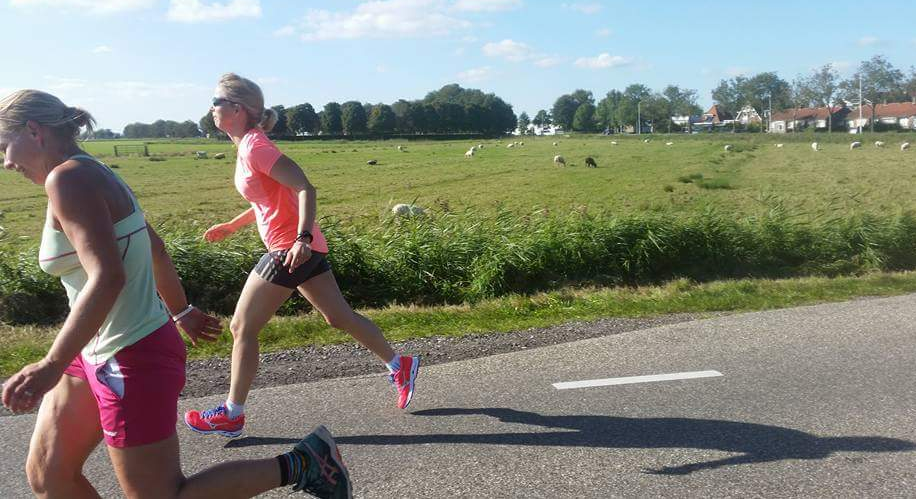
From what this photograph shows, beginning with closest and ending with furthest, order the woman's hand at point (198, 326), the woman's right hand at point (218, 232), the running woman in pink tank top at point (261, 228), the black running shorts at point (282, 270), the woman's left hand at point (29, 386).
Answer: the woman's left hand at point (29, 386) < the woman's hand at point (198, 326) < the running woman in pink tank top at point (261, 228) < the black running shorts at point (282, 270) < the woman's right hand at point (218, 232)

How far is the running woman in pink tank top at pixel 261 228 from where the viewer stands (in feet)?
13.9

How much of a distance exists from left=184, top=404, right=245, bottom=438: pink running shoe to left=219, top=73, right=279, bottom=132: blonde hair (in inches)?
67.1

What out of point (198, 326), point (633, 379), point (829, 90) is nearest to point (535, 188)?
point (633, 379)

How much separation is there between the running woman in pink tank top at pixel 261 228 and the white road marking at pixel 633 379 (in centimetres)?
188

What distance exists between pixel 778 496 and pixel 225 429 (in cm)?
301

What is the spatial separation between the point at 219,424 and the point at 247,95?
1926 mm

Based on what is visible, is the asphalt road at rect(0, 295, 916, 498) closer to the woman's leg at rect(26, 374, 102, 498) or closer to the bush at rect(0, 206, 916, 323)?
the woman's leg at rect(26, 374, 102, 498)

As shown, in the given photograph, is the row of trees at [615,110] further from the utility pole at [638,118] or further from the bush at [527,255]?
the bush at [527,255]

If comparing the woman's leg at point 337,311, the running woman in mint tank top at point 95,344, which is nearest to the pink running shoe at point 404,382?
the woman's leg at point 337,311

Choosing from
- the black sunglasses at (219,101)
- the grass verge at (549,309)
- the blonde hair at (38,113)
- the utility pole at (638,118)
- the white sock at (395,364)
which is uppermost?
the utility pole at (638,118)

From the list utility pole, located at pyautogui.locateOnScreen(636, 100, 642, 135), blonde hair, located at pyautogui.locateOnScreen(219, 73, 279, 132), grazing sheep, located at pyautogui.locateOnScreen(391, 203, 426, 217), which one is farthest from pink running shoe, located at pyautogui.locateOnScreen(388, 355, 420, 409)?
utility pole, located at pyautogui.locateOnScreen(636, 100, 642, 135)

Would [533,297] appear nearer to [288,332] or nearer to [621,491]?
[288,332]

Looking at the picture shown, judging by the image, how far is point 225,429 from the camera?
4391mm

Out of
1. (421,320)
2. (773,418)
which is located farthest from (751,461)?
(421,320)
